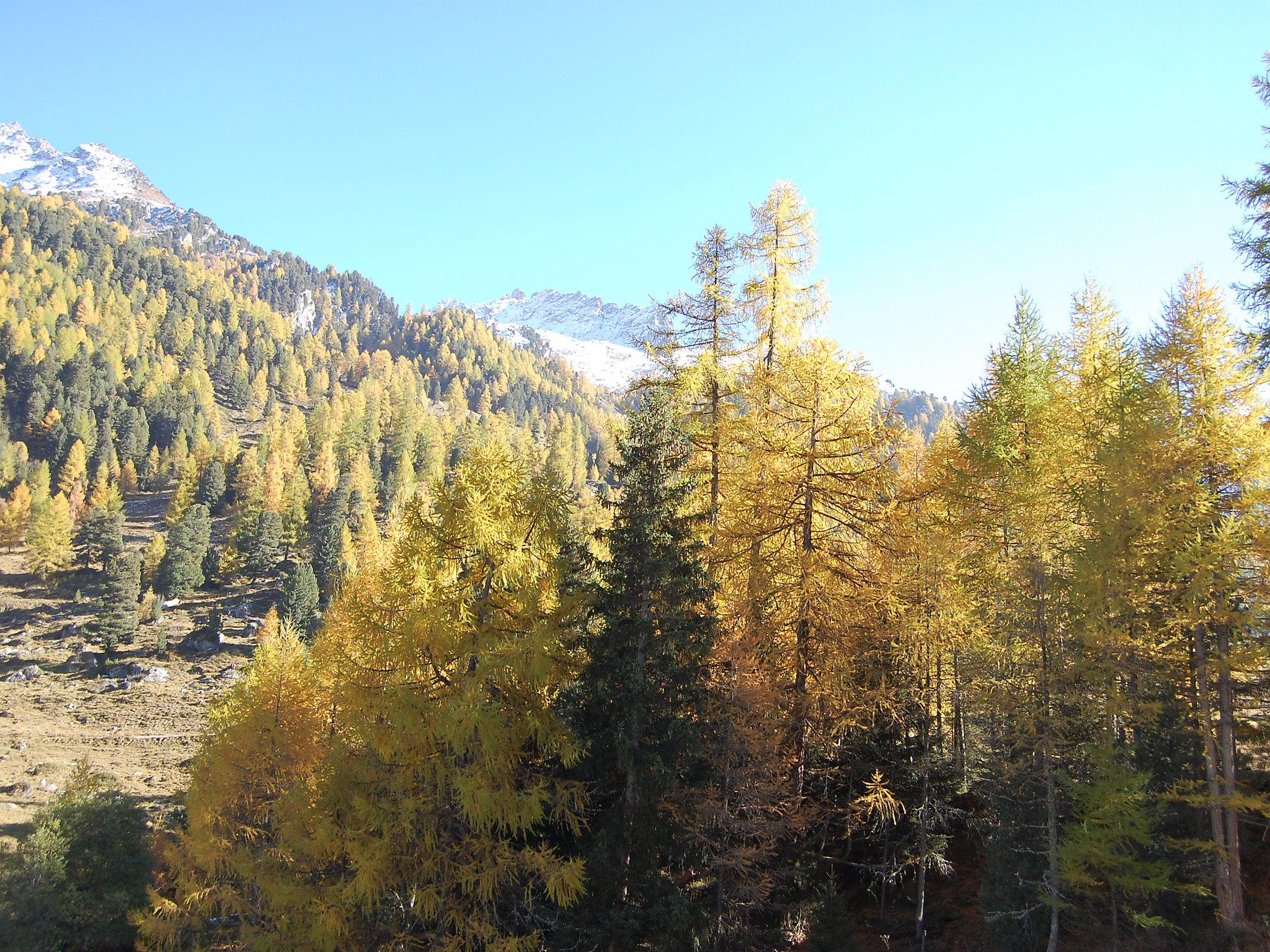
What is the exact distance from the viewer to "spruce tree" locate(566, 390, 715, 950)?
451 inches

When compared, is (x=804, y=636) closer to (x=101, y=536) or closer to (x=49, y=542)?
(x=101, y=536)

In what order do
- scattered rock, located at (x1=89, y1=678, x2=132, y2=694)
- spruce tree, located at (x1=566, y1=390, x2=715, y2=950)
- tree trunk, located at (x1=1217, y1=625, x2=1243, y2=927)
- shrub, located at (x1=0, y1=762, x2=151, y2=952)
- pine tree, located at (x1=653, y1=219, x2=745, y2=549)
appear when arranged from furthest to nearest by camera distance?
scattered rock, located at (x1=89, y1=678, x2=132, y2=694) → shrub, located at (x1=0, y1=762, x2=151, y2=952) → pine tree, located at (x1=653, y1=219, x2=745, y2=549) → spruce tree, located at (x1=566, y1=390, x2=715, y2=950) → tree trunk, located at (x1=1217, y1=625, x2=1243, y2=927)

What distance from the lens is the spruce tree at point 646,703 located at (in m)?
11.5

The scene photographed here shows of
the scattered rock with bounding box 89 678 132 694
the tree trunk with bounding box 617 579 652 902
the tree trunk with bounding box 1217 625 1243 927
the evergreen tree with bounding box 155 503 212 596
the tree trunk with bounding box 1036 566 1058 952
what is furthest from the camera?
the evergreen tree with bounding box 155 503 212 596

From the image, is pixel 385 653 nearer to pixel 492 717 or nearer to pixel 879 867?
pixel 492 717

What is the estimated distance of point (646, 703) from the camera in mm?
11828

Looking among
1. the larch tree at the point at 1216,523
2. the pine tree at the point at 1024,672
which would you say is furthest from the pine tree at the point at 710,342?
the larch tree at the point at 1216,523

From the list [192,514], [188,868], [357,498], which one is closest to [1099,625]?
[188,868]

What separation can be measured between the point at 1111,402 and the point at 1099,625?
5.83m

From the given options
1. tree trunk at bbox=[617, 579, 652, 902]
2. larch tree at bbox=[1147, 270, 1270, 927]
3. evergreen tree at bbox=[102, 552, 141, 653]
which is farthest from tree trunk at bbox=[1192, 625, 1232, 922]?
evergreen tree at bbox=[102, 552, 141, 653]

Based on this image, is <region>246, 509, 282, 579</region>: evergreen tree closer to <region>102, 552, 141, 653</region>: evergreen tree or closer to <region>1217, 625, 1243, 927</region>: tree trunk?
<region>102, 552, 141, 653</region>: evergreen tree

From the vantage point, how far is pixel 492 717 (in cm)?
1103

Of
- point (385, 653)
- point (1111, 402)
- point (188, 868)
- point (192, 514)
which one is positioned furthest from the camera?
point (192, 514)

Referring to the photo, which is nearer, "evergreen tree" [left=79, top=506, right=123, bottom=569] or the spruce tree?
the spruce tree
